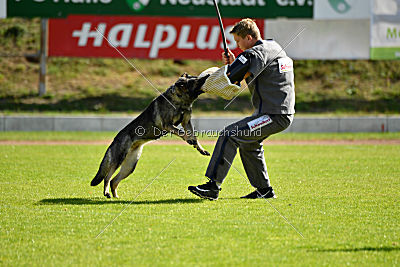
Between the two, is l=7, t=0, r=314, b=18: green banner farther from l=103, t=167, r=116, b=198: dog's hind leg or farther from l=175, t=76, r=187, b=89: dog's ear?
l=103, t=167, r=116, b=198: dog's hind leg

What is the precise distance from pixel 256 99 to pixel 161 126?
1.29 metres

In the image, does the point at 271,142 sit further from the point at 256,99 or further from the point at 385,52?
the point at 256,99

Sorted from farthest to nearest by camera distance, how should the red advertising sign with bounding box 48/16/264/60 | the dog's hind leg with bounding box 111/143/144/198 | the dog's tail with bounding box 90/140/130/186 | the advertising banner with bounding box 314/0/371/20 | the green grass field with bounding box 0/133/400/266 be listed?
the red advertising sign with bounding box 48/16/264/60 → the advertising banner with bounding box 314/0/371/20 → the dog's hind leg with bounding box 111/143/144/198 → the dog's tail with bounding box 90/140/130/186 → the green grass field with bounding box 0/133/400/266

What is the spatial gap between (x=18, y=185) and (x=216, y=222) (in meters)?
3.94

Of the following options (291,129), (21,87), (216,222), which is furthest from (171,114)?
(21,87)

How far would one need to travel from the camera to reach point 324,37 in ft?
68.6

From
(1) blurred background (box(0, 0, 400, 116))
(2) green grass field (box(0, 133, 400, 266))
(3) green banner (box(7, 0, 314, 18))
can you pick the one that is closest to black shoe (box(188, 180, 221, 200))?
(2) green grass field (box(0, 133, 400, 266))

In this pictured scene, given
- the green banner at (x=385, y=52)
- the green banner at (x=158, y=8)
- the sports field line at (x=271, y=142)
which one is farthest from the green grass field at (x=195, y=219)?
the green banner at (x=158, y=8)

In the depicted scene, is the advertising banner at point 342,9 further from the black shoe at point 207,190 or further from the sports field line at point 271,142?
the black shoe at point 207,190

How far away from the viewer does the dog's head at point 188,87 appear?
7.82 metres

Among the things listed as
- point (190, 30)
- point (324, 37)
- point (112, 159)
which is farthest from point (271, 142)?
point (112, 159)

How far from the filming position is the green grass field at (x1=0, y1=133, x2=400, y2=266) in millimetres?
5246

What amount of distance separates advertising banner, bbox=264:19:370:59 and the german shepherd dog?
1344cm

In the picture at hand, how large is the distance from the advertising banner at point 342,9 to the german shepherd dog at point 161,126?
1384cm
